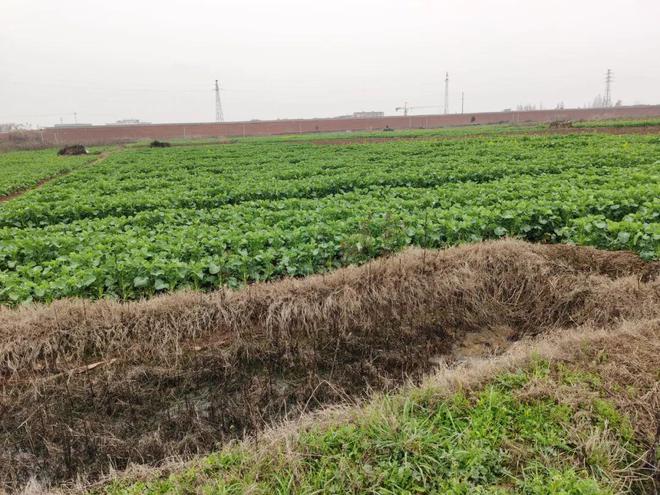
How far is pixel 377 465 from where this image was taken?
2670 millimetres

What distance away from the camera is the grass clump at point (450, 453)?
2498mm

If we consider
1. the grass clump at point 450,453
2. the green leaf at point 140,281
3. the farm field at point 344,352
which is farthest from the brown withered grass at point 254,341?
the grass clump at point 450,453

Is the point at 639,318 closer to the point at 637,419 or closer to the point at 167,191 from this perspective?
the point at 637,419

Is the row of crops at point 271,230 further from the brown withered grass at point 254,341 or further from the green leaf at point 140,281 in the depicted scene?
the brown withered grass at point 254,341

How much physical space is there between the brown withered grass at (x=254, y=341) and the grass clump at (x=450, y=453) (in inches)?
42.9

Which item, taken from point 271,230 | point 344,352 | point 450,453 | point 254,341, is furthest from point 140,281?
point 450,453

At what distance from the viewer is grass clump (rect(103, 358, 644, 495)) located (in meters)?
2.50

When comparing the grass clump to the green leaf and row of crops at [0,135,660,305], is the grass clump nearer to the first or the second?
the green leaf

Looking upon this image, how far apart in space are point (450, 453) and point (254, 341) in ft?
8.86

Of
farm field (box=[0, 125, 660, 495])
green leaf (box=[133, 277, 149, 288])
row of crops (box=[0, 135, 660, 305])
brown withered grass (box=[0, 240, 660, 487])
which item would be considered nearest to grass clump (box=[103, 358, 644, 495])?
farm field (box=[0, 125, 660, 495])

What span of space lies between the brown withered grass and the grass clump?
109cm

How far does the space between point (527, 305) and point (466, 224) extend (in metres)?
1.80

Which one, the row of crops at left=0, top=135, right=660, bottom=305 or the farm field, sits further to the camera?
the row of crops at left=0, top=135, right=660, bottom=305

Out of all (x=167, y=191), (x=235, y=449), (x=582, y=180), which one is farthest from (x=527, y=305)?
(x=167, y=191)
